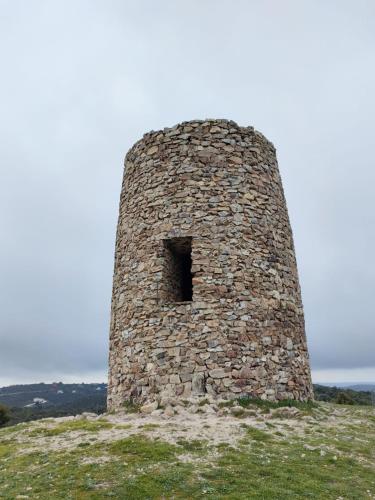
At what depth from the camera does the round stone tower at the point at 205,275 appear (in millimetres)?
10438

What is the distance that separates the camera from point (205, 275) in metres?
11.0

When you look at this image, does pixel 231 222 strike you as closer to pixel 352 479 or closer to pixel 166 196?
pixel 166 196

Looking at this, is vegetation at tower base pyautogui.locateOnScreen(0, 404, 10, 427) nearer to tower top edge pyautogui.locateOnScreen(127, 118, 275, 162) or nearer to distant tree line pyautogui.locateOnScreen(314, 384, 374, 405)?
distant tree line pyautogui.locateOnScreen(314, 384, 374, 405)

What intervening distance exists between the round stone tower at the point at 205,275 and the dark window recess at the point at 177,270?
0.09 ft

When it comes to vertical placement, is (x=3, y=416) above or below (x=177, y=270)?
below

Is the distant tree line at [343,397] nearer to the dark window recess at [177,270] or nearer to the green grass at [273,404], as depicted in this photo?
the green grass at [273,404]

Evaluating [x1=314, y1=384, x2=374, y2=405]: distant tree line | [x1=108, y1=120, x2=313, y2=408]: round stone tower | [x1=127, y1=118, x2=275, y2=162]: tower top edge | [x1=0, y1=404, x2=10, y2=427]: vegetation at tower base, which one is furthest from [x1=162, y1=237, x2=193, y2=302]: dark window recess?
[x1=0, y1=404, x2=10, y2=427]: vegetation at tower base

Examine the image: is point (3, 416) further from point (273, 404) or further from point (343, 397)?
point (273, 404)

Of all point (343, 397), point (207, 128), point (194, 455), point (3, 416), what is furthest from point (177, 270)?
point (3, 416)

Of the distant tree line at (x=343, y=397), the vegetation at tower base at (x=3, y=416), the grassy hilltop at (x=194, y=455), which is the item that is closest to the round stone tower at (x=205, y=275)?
the grassy hilltop at (x=194, y=455)

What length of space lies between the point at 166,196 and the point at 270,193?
2.84 m

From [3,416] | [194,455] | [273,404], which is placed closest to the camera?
[194,455]

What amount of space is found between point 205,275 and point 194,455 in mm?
4742

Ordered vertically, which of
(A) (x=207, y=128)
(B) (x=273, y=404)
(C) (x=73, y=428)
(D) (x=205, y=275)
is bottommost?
(C) (x=73, y=428)
